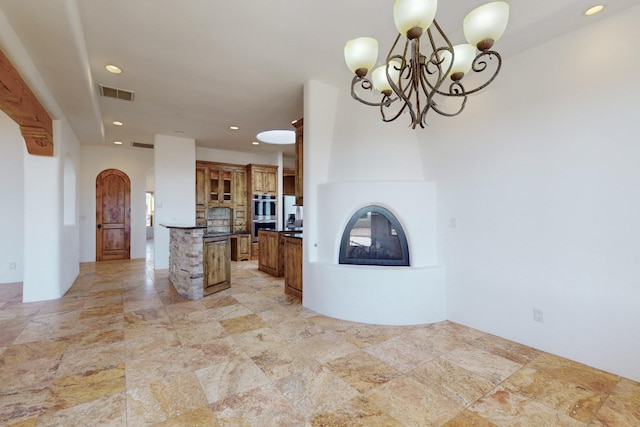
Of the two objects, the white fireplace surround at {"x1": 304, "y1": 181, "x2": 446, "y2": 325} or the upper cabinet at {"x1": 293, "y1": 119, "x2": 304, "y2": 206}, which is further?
the upper cabinet at {"x1": 293, "y1": 119, "x2": 304, "y2": 206}

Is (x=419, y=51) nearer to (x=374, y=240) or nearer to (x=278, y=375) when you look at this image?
(x=374, y=240)

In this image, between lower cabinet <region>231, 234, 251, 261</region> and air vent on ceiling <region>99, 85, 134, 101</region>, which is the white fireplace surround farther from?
lower cabinet <region>231, 234, 251, 261</region>

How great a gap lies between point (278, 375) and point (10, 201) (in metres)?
6.13

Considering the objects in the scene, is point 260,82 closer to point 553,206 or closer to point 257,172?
point 553,206

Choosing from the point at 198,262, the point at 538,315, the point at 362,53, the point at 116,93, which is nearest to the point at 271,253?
the point at 198,262

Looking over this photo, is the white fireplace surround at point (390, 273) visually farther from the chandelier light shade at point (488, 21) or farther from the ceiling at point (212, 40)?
the chandelier light shade at point (488, 21)

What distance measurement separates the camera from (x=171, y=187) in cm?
650

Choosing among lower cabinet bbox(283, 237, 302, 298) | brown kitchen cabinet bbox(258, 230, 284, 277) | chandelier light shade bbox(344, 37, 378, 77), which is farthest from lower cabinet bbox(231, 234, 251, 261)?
chandelier light shade bbox(344, 37, 378, 77)

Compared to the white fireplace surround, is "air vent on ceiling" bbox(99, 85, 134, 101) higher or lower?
higher

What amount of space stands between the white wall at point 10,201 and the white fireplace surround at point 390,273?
5650 mm

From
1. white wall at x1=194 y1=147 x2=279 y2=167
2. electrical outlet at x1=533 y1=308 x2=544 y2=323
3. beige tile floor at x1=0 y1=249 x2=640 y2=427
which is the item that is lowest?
beige tile floor at x1=0 y1=249 x2=640 y2=427

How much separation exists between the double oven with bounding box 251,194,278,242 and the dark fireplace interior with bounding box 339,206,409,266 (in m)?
4.57

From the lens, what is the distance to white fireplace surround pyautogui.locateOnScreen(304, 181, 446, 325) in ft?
11.0

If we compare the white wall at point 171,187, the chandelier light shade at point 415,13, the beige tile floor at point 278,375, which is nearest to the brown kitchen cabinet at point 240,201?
the white wall at point 171,187
